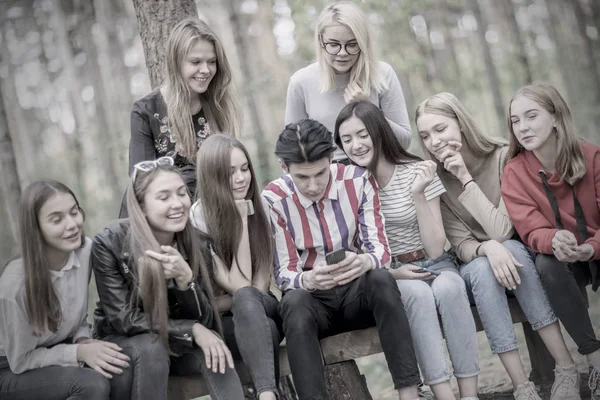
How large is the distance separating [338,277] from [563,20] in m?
6.15

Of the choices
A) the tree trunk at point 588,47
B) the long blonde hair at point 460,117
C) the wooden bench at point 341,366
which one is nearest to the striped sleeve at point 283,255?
the wooden bench at point 341,366

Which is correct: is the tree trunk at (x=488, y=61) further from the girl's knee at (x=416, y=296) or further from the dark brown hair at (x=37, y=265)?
the dark brown hair at (x=37, y=265)

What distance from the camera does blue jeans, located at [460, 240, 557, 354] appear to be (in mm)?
2764

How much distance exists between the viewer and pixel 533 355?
3.56 metres

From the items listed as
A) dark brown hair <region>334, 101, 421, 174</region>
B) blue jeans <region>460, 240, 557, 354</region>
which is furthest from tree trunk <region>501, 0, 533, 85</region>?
blue jeans <region>460, 240, 557, 354</region>

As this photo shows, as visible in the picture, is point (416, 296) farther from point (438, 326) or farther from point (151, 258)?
point (151, 258)

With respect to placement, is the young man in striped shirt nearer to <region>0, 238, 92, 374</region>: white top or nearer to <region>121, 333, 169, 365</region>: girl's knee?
<region>121, 333, 169, 365</region>: girl's knee

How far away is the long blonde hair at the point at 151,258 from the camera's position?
258 centimetres

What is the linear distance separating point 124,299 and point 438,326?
1165 millimetres

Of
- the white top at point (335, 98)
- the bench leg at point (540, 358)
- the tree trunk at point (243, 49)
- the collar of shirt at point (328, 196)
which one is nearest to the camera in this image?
the collar of shirt at point (328, 196)

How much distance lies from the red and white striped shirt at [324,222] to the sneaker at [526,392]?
0.75 meters

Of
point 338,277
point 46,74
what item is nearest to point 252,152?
point 46,74

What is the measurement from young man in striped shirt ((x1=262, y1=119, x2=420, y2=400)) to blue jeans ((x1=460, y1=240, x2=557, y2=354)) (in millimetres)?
394

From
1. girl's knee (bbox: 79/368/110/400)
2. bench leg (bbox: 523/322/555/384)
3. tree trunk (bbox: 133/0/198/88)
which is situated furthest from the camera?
tree trunk (bbox: 133/0/198/88)
